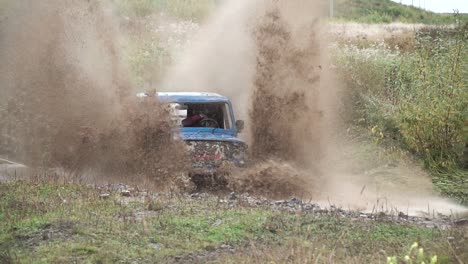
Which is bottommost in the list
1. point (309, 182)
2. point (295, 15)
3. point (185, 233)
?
point (309, 182)

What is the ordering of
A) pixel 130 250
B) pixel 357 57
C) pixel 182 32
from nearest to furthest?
1. pixel 130 250
2. pixel 357 57
3. pixel 182 32

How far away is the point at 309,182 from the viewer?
52.2 feet

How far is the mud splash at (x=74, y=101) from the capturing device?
15.8 metres

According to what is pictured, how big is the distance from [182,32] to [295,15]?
38.7 ft

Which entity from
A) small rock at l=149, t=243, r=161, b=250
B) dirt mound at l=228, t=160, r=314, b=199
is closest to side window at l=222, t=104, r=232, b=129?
dirt mound at l=228, t=160, r=314, b=199

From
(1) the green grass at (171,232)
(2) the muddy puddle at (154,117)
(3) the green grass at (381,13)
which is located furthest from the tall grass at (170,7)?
(1) the green grass at (171,232)

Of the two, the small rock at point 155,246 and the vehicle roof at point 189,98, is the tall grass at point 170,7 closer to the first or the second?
the vehicle roof at point 189,98

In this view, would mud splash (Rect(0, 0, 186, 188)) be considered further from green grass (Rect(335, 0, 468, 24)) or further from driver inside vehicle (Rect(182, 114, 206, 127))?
green grass (Rect(335, 0, 468, 24))

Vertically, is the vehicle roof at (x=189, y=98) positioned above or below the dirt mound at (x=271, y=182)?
above

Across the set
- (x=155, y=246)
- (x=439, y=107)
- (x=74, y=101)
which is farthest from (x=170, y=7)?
(x=155, y=246)

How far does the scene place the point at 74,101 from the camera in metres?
17.8

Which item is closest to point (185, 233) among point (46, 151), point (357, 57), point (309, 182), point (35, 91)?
point (309, 182)

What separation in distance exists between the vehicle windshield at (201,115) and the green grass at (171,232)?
4164mm

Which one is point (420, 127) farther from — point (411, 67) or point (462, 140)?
point (411, 67)
